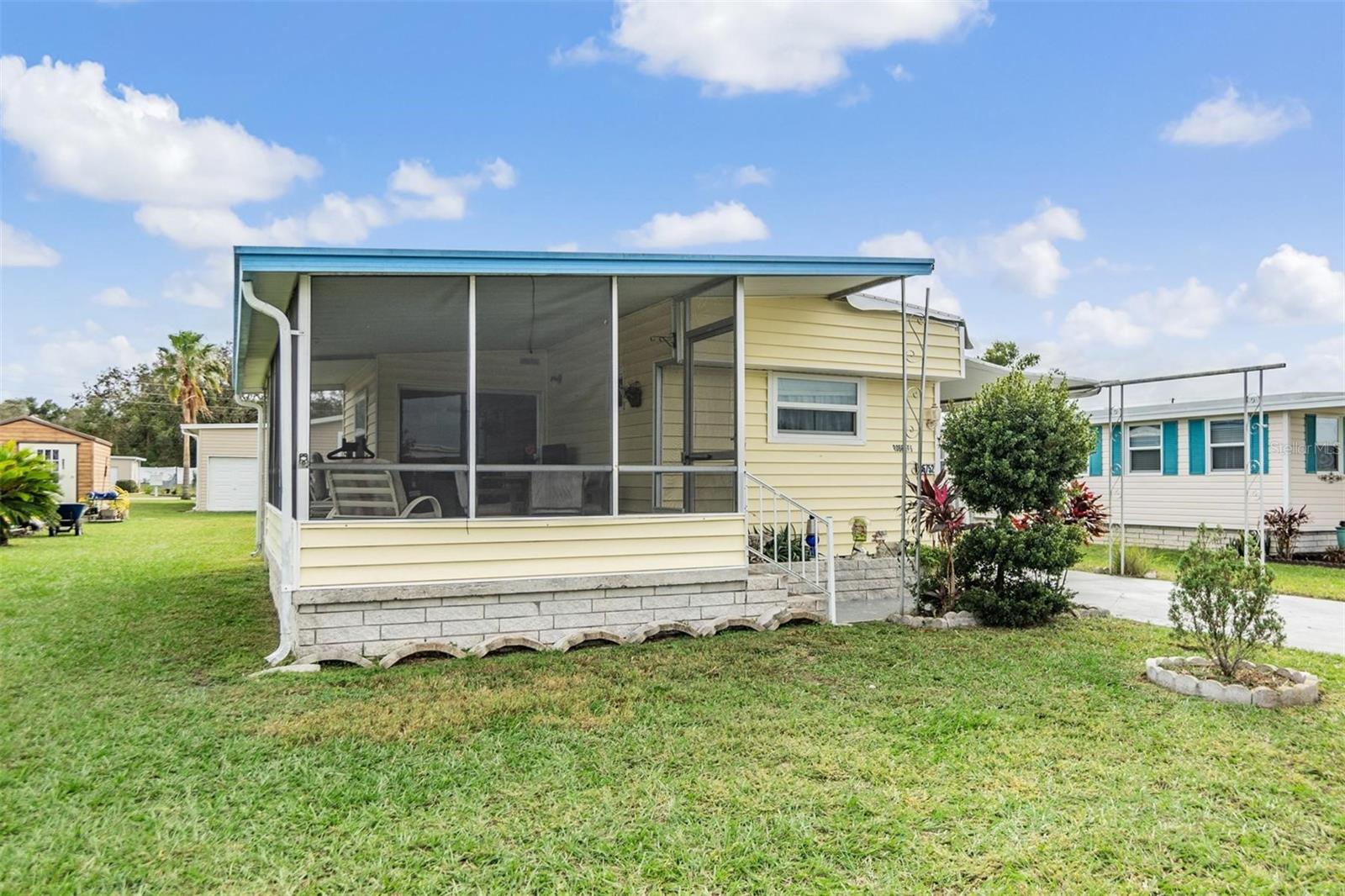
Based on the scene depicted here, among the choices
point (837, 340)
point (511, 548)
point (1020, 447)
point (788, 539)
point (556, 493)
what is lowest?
point (788, 539)

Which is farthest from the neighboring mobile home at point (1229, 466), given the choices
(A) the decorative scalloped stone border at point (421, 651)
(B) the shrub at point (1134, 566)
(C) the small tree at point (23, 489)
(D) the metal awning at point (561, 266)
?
(C) the small tree at point (23, 489)

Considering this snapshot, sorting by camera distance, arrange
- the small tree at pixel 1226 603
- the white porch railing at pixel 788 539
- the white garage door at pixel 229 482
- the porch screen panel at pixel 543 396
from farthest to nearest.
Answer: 1. the white garage door at pixel 229 482
2. the white porch railing at pixel 788 539
3. the porch screen panel at pixel 543 396
4. the small tree at pixel 1226 603

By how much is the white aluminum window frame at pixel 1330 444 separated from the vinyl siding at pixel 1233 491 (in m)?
0.14

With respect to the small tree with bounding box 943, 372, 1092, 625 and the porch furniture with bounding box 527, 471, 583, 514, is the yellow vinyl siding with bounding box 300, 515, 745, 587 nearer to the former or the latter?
the porch furniture with bounding box 527, 471, 583, 514

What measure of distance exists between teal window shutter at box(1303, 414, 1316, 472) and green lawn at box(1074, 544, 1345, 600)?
2.11 metres

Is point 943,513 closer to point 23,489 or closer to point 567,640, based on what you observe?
point 567,640

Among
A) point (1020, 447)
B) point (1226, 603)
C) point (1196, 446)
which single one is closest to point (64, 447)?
point (1020, 447)

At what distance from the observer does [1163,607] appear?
8.45 metres

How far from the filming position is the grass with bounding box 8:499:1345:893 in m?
2.98

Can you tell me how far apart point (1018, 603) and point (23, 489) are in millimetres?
16186

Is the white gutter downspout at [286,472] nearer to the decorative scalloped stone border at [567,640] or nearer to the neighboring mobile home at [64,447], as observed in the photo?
the decorative scalloped stone border at [567,640]

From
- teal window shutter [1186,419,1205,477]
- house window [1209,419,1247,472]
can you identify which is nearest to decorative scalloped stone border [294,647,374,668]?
house window [1209,419,1247,472]

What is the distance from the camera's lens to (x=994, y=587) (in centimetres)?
755

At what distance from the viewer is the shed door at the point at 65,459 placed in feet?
78.3
